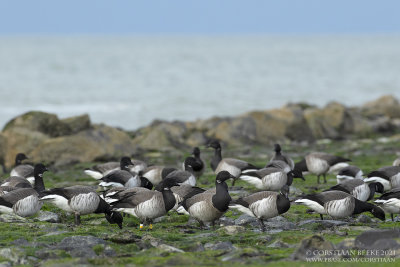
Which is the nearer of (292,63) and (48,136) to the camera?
(48,136)

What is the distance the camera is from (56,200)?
53.1 feet

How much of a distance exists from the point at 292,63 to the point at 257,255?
150 meters

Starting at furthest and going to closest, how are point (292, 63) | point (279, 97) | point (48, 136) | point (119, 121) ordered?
1. point (292, 63)
2. point (279, 97)
3. point (119, 121)
4. point (48, 136)

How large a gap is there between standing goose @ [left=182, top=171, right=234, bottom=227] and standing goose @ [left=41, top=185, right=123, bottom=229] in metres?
1.78

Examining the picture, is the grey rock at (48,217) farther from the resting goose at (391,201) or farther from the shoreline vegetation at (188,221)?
the resting goose at (391,201)

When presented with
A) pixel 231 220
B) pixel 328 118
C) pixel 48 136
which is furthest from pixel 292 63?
pixel 231 220

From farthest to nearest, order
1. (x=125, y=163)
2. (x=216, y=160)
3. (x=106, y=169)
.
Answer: (x=216, y=160)
(x=106, y=169)
(x=125, y=163)

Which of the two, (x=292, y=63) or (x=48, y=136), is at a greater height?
(x=292, y=63)

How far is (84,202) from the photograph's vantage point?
16.1 metres

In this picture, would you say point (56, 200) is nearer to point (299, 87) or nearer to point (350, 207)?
point (350, 207)

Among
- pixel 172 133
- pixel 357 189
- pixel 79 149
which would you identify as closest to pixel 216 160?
pixel 79 149

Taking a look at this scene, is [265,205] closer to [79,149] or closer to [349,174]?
[349,174]

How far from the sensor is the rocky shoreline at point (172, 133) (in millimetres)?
29766

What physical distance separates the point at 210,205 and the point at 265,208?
4.10 feet
